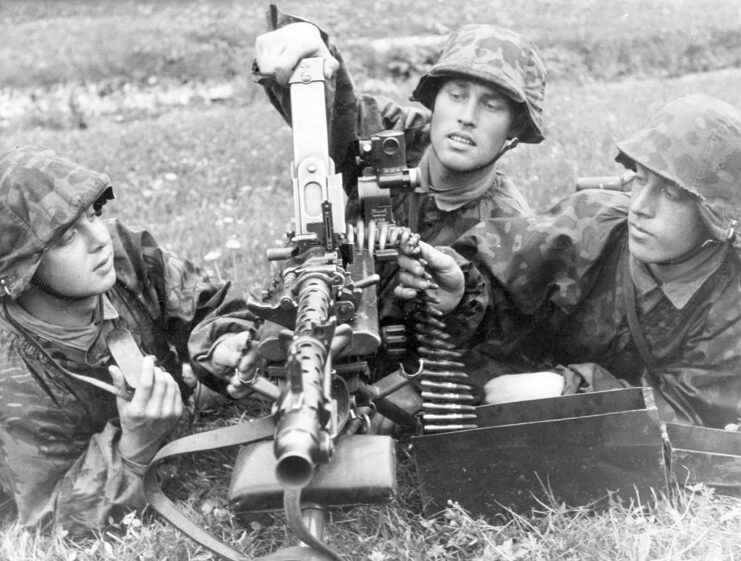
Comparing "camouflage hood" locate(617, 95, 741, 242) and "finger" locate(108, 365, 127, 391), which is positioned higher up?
"camouflage hood" locate(617, 95, 741, 242)

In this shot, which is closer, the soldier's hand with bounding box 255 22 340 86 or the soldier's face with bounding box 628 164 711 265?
the soldier's face with bounding box 628 164 711 265

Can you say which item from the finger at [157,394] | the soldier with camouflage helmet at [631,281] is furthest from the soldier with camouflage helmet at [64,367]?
the soldier with camouflage helmet at [631,281]

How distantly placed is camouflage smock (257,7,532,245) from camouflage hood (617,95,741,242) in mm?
1197

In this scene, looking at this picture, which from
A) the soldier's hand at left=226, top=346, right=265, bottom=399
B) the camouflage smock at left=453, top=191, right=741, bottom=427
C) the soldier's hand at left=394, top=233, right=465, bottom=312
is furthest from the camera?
the camouflage smock at left=453, top=191, right=741, bottom=427

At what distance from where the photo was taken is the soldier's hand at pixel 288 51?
12.5 ft

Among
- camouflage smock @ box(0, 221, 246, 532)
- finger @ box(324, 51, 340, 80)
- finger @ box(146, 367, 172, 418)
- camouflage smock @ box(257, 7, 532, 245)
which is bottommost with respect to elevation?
camouflage smock @ box(0, 221, 246, 532)

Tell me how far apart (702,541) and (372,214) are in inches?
74.8

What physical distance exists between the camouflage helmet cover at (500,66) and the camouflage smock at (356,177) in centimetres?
42

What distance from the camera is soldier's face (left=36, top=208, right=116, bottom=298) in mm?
3523

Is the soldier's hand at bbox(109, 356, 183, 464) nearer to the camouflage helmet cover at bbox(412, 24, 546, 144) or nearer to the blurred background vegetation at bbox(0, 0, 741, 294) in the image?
the blurred background vegetation at bbox(0, 0, 741, 294)

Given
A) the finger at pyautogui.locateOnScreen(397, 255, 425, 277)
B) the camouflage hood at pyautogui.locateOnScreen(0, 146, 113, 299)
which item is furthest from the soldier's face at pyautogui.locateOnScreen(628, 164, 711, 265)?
the camouflage hood at pyautogui.locateOnScreen(0, 146, 113, 299)

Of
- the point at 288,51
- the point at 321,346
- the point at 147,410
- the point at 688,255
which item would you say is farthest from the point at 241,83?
the point at 321,346

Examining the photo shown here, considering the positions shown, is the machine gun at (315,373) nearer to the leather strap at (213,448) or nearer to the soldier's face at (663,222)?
the leather strap at (213,448)

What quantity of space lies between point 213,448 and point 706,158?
90.8 inches
